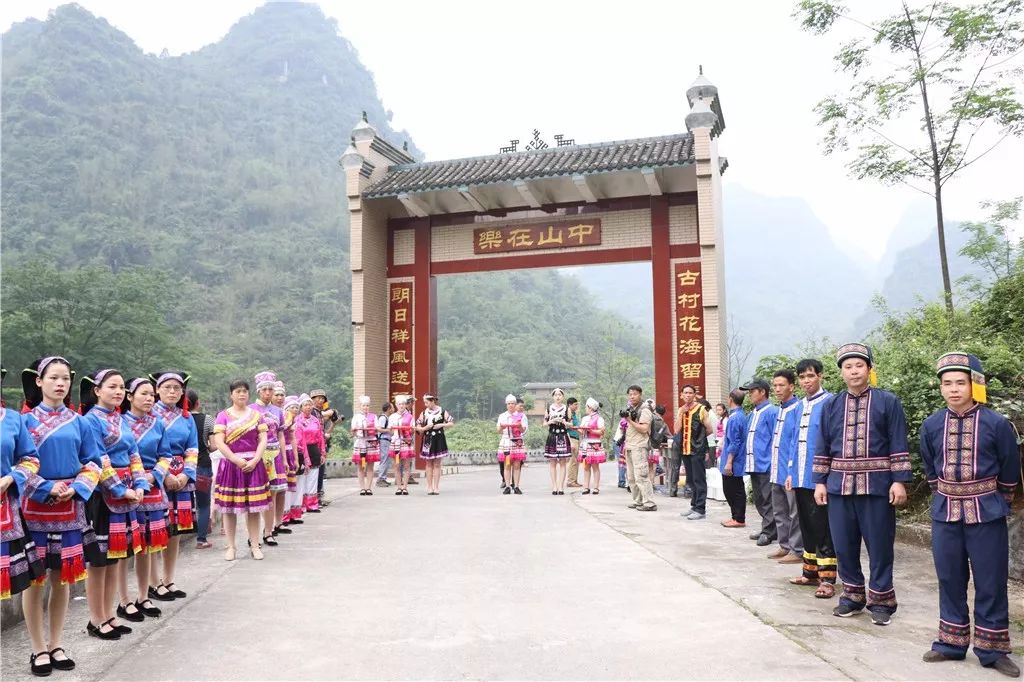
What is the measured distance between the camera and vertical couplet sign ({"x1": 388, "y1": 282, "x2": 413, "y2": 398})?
1463cm

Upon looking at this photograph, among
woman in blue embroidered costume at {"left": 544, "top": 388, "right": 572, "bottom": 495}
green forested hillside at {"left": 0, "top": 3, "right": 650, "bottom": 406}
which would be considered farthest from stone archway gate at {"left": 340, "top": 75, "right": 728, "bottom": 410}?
green forested hillside at {"left": 0, "top": 3, "right": 650, "bottom": 406}

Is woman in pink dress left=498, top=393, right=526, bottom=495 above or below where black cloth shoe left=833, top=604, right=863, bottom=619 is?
above

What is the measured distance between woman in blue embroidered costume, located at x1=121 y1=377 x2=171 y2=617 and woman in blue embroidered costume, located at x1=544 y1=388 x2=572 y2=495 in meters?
7.16

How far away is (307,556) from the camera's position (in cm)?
638

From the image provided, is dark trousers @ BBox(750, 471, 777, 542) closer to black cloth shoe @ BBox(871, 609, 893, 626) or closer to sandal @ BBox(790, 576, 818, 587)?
sandal @ BBox(790, 576, 818, 587)

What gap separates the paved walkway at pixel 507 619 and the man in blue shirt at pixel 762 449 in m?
0.29

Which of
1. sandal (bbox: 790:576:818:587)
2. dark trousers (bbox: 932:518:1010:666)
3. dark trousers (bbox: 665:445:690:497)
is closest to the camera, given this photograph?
dark trousers (bbox: 932:518:1010:666)

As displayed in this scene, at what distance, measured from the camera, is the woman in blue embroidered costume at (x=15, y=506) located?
10.8 feet

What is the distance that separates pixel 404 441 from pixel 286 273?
146ft

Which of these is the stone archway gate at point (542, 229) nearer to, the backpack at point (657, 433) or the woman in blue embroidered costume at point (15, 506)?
the backpack at point (657, 433)

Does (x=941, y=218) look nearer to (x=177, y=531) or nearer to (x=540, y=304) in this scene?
(x=177, y=531)

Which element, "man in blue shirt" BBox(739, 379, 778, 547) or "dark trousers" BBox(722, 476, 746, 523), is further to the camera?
"dark trousers" BBox(722, 476, 746, 523)

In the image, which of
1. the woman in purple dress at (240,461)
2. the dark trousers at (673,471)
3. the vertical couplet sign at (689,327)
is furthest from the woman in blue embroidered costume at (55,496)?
the vertical couplet sign at (689,327)

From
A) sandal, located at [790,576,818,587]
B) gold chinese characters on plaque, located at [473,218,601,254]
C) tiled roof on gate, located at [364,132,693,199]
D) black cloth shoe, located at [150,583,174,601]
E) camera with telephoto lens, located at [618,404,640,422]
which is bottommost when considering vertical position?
sandal, located at [790,576,818,587]
